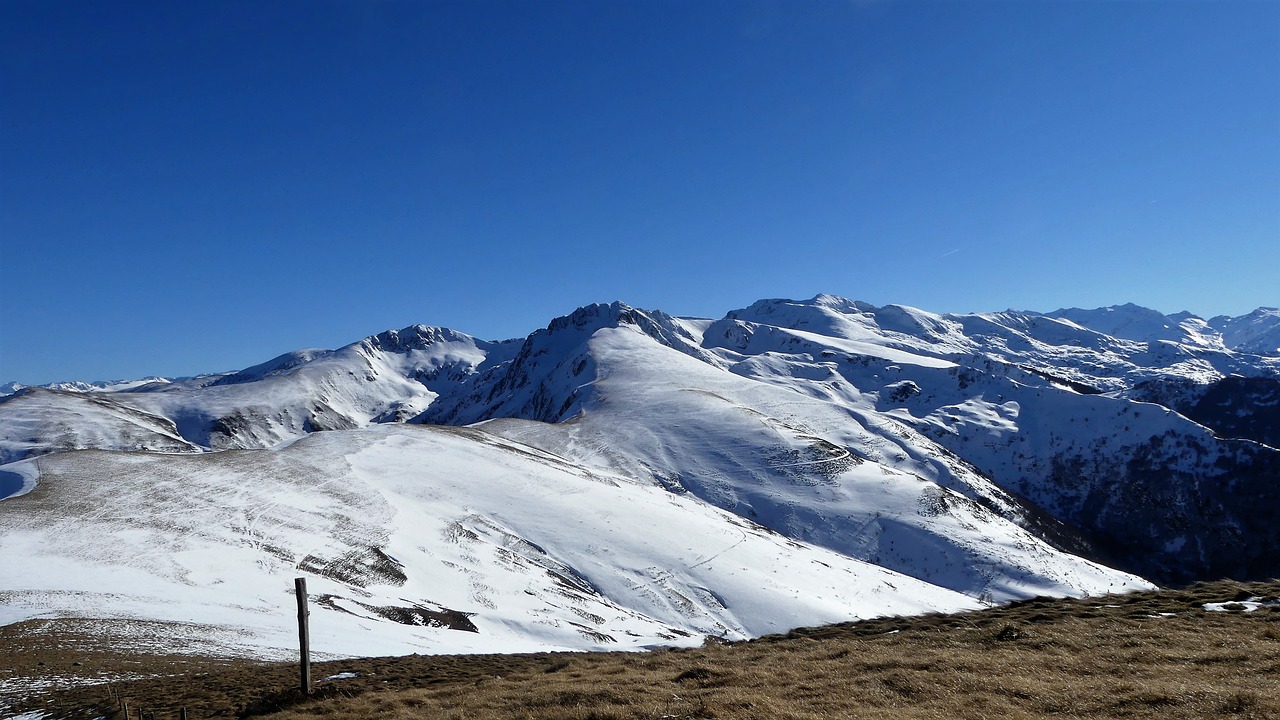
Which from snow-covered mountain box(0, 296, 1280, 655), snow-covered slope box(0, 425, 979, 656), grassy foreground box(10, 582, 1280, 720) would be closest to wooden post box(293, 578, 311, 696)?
grassy foreground box(10, 582, 1280, 720)

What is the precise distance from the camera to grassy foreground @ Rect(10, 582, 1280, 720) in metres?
11.4

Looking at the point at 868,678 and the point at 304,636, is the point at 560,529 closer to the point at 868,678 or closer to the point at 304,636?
the point at 304,636

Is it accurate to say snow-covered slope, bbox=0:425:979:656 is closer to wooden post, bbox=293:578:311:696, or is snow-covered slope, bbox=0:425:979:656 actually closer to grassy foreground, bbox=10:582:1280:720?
grassy foreground, bbox=10:582:1280:720

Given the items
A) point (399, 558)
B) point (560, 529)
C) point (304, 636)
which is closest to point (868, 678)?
point (304, 636)

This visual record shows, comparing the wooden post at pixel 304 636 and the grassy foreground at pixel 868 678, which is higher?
the wooden post at pixel 304 636

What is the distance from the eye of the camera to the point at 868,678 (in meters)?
13.8

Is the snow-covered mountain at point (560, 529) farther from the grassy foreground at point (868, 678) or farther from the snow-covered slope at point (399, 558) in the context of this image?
the grassy foreground at point (868, 678)

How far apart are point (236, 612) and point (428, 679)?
16.2 m

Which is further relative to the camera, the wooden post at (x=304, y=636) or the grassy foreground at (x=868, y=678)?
the wooden post at (x=304, y=636)

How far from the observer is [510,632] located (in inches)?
1405

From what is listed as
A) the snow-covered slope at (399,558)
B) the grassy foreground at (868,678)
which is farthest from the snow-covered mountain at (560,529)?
the grassy foreground at (868,678)

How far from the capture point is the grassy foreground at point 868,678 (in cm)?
1145

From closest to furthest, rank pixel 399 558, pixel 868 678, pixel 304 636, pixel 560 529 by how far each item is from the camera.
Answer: pixel 868 678 → pixel 304 636 → pixel 399 558 → pixel 560 529

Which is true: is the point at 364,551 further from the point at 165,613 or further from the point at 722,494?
the point at 722,494
